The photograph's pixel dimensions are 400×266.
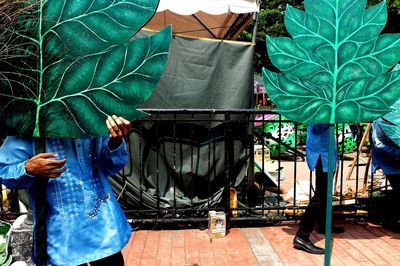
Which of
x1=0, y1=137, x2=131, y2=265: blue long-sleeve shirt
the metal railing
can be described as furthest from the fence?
x1=0, y1=137, x2=131, y2=265: blue long-sleeve shirt

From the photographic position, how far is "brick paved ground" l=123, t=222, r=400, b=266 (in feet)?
11.4

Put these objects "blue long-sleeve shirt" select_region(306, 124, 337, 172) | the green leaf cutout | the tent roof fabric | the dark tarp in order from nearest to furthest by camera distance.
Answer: the green leaf cutout
"blue long-sleeve shirt" select_region(306, 124, 337, 172)
the dark tarp
the tent roof fabric

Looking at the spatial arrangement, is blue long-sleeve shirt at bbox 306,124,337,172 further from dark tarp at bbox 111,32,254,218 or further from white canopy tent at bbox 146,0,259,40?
white canopy tent at bbox 146,0,259,40

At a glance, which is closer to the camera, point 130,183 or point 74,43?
point 74,43

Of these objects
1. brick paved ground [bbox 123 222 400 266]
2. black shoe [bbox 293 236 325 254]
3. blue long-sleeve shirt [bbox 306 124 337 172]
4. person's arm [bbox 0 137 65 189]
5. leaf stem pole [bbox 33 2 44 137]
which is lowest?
brick paved ground [bbox 123 222 400 266]

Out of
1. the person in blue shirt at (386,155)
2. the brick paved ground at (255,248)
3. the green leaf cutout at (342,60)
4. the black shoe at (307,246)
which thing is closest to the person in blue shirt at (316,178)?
the black shoe at (307,246)

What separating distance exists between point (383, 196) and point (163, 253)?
2730 millimetres

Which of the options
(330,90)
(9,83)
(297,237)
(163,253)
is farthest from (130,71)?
(297,237)

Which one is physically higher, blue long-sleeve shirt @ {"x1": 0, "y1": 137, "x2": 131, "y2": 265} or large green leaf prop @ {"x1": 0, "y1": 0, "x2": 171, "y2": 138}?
large green leaf prop @ {"x1": 0, "y1": 0, "x2": 171, "y2": 138}

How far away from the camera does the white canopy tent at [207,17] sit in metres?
5.05

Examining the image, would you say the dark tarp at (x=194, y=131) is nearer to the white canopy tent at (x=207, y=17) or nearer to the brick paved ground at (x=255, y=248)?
the white canopy tent at (x=207, y=17)

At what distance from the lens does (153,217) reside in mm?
4438

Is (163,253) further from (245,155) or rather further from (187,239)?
(245,155)

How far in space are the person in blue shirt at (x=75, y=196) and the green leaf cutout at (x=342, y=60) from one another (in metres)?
1.18
